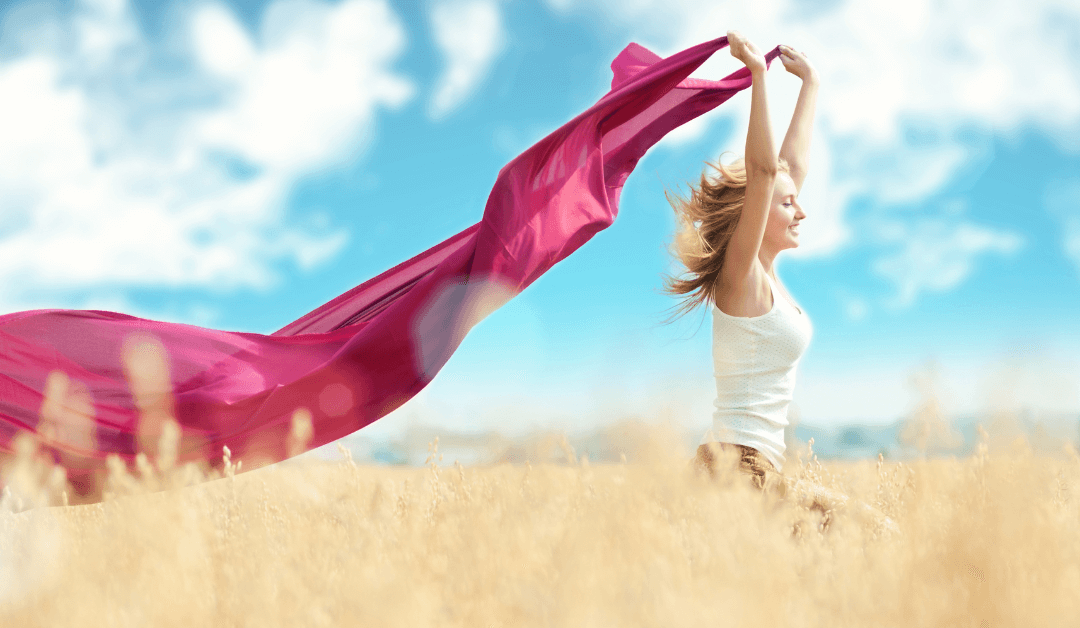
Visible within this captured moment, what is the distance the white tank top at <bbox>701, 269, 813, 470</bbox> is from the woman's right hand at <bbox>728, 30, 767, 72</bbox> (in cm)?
86

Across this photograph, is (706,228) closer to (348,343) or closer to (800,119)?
(800,119)

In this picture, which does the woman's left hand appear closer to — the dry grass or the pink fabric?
the pink fabric

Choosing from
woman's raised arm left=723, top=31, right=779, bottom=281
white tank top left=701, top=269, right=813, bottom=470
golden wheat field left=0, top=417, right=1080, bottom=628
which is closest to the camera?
golden wheat field left=0, top=417, right=1080, bottom=628

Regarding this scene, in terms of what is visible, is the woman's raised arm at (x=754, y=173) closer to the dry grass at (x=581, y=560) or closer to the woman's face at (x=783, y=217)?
the woman's face at (x=783, y=217)

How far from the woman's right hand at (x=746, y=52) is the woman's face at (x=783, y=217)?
1.52ft

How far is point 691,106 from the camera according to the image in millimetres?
3324

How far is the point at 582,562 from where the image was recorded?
5.13ft

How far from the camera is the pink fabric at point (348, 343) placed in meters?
2.87

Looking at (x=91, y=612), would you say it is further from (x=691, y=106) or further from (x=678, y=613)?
(x=691, y=106)

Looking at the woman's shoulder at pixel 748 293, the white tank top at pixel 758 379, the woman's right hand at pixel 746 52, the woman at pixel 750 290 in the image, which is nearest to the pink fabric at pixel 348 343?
the woman's right hand at pixel 746 52

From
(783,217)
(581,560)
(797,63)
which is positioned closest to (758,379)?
(783,217)

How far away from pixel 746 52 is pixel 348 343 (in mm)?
1990

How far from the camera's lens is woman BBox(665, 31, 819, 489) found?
2.68 m

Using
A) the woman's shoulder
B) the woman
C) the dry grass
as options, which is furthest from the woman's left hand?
the dry grass
